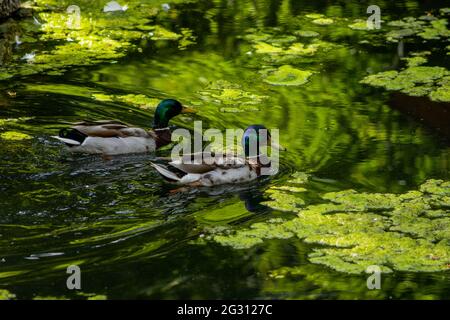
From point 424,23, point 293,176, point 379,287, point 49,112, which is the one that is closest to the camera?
point 379,287

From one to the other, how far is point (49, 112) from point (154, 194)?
2.44 metres

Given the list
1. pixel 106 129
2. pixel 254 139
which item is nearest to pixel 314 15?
pixel 254 139

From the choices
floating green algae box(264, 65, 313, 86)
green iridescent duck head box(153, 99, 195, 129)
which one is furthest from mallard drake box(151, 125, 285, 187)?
floating green algae box(264, 65, 313, 86)

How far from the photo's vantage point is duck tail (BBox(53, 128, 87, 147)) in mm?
9438

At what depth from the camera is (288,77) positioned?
11.9 metres

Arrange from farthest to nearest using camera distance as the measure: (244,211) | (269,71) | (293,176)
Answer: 1. (269,71)
2. (293,176)
3. (244,211)

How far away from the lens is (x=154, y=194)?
28.1 ft

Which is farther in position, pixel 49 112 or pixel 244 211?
pixel 49 112

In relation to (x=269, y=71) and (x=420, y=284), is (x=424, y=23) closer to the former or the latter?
(x=269, y=71)

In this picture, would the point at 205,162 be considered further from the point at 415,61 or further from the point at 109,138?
the point at 415,61

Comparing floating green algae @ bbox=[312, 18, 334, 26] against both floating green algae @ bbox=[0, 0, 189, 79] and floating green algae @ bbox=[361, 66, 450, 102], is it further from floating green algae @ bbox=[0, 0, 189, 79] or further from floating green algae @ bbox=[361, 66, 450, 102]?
floating green algae @ bbox=[361, 66, 450, 102]

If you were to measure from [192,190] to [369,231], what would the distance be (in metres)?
1.91

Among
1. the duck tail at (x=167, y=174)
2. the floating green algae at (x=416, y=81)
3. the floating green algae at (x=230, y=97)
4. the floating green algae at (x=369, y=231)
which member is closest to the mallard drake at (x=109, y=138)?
the duck tail at (x=167, y=174)

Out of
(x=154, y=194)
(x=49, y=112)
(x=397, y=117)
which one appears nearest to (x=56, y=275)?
(x=154, y=194)
